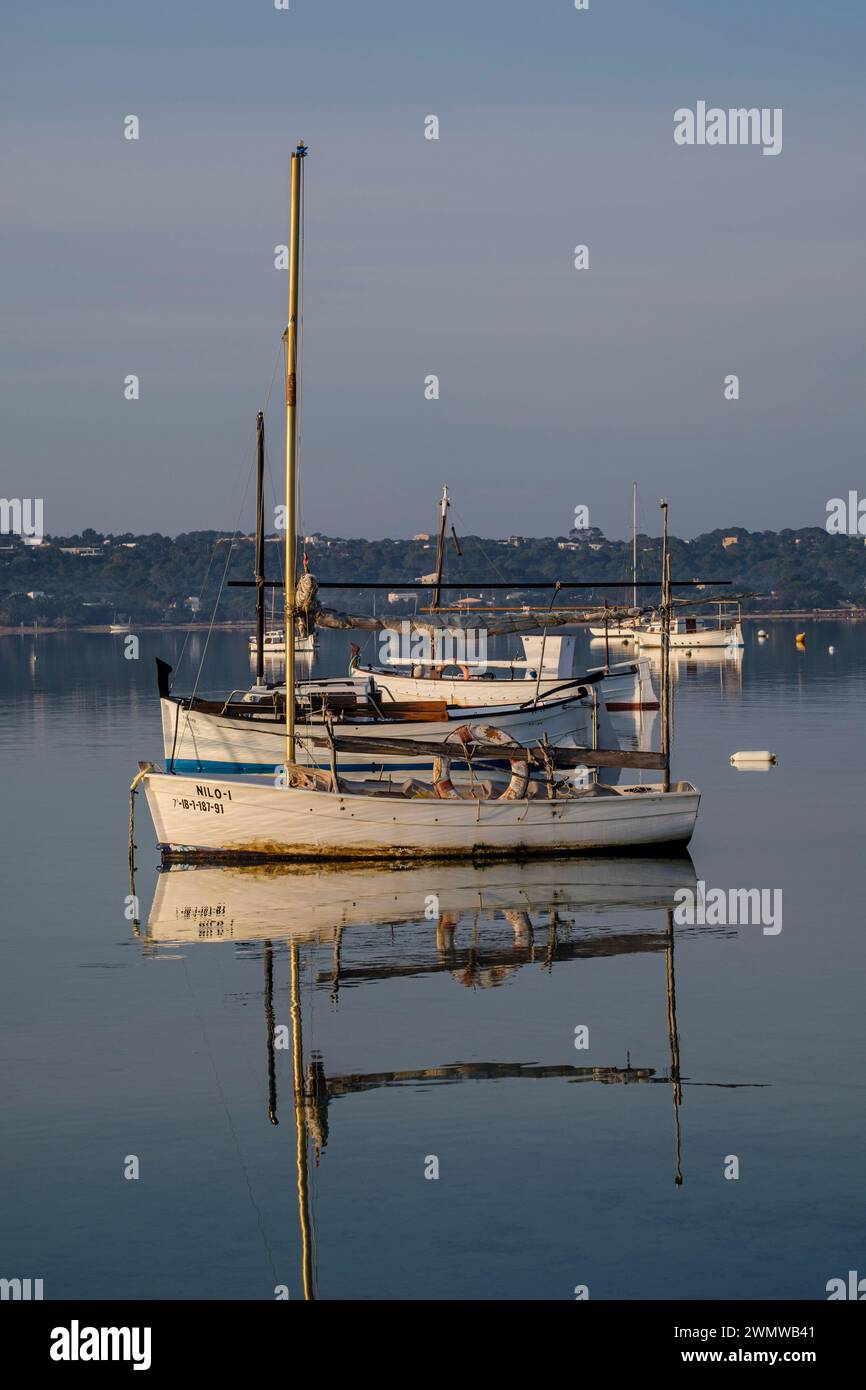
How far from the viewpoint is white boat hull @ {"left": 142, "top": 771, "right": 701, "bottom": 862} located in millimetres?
36500

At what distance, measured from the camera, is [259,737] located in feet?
152

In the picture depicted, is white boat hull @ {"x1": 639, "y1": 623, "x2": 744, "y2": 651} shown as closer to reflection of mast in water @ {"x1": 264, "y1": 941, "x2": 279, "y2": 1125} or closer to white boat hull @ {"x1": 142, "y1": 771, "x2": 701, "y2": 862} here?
white boat hull @ {"x1": 142, "y1": 771, "x2": 701, "y2": 862}

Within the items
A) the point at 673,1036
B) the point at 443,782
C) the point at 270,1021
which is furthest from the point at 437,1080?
the point at 443,782

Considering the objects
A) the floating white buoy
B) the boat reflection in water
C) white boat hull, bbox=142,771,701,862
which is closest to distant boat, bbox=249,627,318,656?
white boat hull, bbox=142,771,701,862

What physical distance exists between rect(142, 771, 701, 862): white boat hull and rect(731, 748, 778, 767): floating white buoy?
71.9ft

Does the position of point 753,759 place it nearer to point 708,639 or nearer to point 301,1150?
point 301,1150

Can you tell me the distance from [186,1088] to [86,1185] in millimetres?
3596

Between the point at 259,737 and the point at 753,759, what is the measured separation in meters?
19.9

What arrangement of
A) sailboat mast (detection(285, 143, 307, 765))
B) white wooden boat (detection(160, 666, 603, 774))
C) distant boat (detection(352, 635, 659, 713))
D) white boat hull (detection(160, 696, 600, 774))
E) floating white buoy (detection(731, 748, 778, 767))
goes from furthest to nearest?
distant boat (detection(352, 635, 659, 713)) → floating white buoy (detection(731, 748, 778, 767)) → white wooden boat (detection(160, 666, 603, 774)) → white boat hull (detection(160, 696, 600, 774)) → sailboat mast (detection(285, 143, 307, 765))

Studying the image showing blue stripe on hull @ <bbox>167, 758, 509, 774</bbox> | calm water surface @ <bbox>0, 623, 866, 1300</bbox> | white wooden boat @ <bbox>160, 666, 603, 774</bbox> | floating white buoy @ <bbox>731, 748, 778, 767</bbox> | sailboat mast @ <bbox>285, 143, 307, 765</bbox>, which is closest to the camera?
calm water surface @ <bbox>0, 623, 866, 1300</bbox>

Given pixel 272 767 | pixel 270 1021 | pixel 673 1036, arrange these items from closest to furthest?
1. pixel 673 1036
2. pixel 270 1021
3. pixel 272 767
